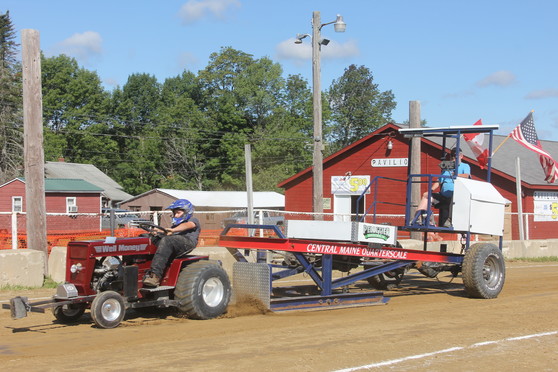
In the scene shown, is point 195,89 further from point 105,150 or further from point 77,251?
point 77,251

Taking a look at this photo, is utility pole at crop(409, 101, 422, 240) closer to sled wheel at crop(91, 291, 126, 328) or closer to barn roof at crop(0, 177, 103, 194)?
sled wheel at crop(91, 291, 126, 328)

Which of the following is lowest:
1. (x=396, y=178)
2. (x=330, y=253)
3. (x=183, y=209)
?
(x=330, y=253)

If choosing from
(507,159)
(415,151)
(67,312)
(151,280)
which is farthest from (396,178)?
(67,312)

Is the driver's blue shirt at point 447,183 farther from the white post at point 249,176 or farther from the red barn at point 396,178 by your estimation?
the red barn at point 396,178

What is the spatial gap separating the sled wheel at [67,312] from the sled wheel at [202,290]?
4.11ft

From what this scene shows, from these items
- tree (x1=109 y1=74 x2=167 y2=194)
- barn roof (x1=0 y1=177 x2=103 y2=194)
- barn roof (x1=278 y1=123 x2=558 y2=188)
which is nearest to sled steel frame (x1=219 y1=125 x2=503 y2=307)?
barn roof (x1=278 y1=123 x2=558 y2=188)

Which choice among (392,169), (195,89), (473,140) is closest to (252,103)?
(195,89)

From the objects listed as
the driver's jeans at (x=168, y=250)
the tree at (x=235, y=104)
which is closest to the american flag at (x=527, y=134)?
the driver's jeans at (x=168, y=250)

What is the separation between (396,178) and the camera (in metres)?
33.2

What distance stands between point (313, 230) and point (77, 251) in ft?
11.6

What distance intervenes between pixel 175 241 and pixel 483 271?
5301 mm

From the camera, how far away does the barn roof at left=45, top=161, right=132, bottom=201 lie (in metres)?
61.2

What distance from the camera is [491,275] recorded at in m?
11.8

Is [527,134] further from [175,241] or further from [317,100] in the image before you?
[175,241]
